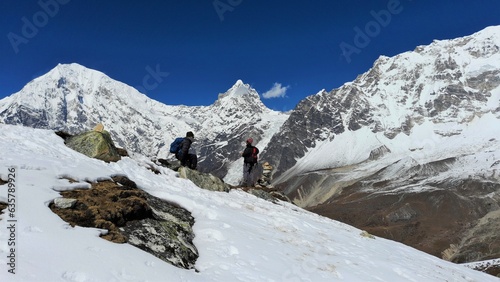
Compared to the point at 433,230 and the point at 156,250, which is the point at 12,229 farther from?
the point at 433,230

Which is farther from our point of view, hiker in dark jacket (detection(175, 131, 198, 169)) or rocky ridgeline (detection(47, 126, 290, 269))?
hiker in dark jacket (detection(175, 131, 198, 169))

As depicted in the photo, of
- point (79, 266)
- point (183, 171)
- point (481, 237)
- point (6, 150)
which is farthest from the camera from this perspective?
point (481, 237)

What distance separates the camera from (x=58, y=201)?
10961 millimetres

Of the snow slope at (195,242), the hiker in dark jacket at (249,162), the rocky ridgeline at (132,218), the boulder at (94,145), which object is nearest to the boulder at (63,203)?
the rocky ridgeline at (132,218)

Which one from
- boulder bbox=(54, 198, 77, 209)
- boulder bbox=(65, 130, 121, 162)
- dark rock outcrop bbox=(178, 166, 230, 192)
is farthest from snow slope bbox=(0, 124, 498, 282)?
dark rock outcrop bbox=(178, 166, 230, 192)

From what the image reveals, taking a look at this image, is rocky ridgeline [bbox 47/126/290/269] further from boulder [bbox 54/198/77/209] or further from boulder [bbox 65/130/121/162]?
boulder [bbox 65/130/121/162]

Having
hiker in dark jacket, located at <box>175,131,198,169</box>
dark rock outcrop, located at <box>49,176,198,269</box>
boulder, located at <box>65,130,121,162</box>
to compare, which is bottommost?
dark rock outcrop, located at <box>49,176,198,269</box>

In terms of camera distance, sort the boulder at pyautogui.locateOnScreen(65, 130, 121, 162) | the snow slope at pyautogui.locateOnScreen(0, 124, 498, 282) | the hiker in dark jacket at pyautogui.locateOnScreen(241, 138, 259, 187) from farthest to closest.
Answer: the hiker in dark jacket at pyautogui.locateOnScreen(241, 138, 259, 187), the boulder at pyautogui.locateOnScreen(65, 130, 121, 162), the snow slope at pyautogui.locateOnScreen(0, 124, 498, 282)

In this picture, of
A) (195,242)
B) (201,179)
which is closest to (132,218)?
(195,242)

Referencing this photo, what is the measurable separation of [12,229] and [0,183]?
12.0 feet

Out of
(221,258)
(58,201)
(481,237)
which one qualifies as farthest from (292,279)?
(481,237)

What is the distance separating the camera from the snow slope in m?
8.39

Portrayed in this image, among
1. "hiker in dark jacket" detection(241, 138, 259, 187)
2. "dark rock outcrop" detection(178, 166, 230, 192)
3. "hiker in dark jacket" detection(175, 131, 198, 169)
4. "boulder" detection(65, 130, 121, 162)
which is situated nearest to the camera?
"boulder" detection(65, 130, 121, 162)

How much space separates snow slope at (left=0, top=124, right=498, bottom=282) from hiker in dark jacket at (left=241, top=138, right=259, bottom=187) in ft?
29.7
